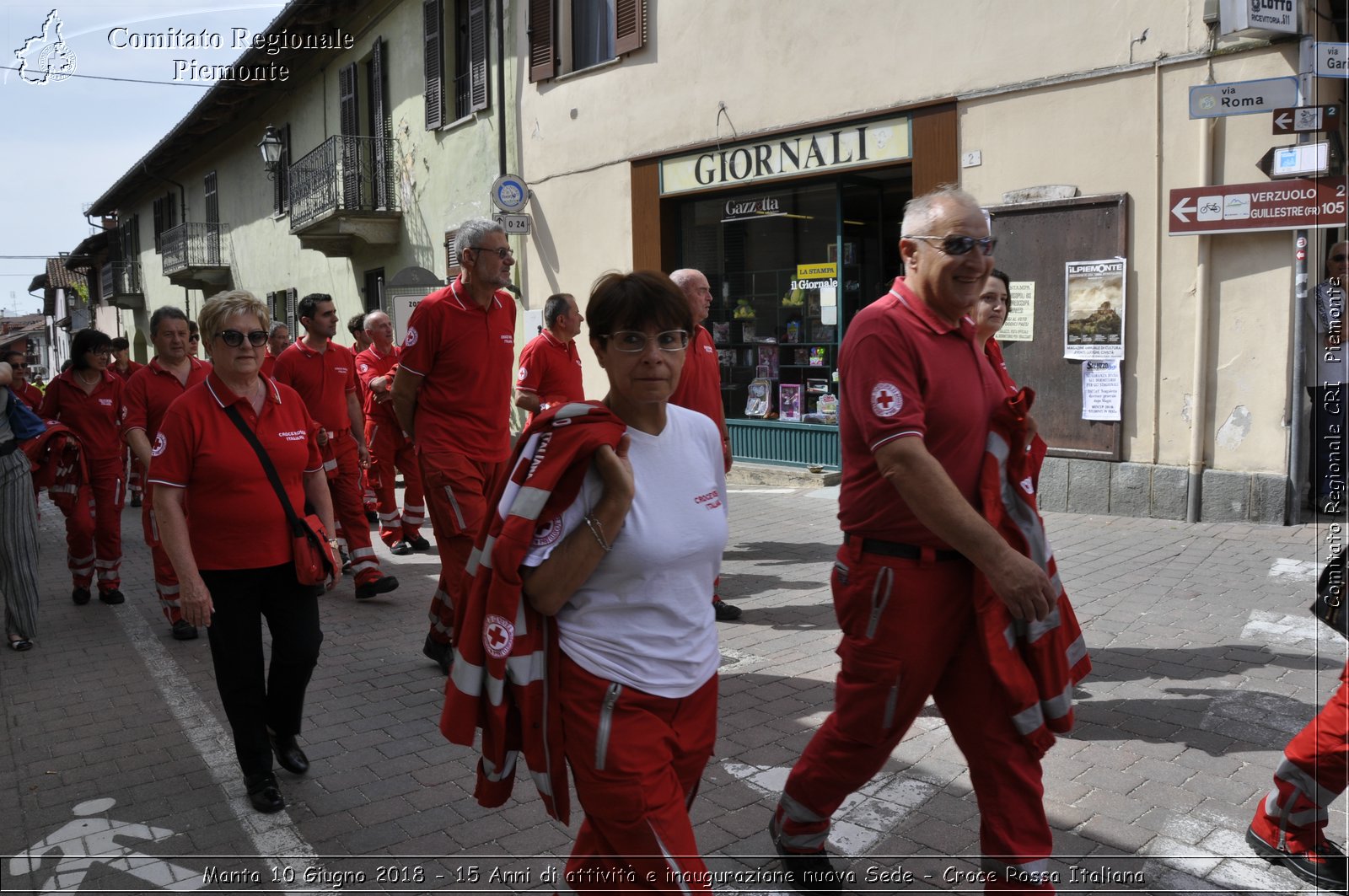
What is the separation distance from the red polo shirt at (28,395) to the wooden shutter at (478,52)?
26.4 feet

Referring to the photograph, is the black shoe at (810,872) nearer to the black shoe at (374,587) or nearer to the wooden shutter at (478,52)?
the black shoe at (374,587)

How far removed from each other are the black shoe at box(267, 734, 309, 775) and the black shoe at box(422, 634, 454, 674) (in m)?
1.32

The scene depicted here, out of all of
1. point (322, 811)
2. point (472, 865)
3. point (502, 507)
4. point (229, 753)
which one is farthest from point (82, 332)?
point (502, 507)

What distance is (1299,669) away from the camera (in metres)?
5.17

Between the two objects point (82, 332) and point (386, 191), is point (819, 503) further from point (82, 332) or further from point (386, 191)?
point (386, 191)

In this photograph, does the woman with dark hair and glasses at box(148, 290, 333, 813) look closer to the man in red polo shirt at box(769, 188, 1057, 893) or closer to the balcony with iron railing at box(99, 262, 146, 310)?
the man in red polo shirt at box(769, 188, 1057, 893)

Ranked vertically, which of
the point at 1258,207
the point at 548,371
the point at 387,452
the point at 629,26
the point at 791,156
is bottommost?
the point at 387,452

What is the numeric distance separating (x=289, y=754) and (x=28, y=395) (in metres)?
7.94

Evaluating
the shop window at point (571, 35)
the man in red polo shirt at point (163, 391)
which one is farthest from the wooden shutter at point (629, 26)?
the man in red polo shirt at point (163, 391)

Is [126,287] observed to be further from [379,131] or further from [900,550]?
[900,550]

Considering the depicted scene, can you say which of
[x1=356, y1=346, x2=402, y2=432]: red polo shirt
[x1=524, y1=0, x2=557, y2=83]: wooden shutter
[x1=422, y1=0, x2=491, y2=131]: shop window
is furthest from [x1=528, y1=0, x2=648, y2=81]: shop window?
[x1=356, y1=346, x2=402, y2=432]: red polo shirt

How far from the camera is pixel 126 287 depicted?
41875 mm

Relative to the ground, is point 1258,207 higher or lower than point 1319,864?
higher

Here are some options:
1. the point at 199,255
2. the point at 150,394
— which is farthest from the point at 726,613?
the point at 199,255
